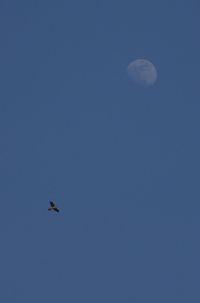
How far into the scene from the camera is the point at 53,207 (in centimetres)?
10044
